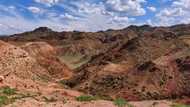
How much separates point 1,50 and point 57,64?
2170 cm

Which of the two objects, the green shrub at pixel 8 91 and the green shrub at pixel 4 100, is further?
the green shrub at pixel 8 91

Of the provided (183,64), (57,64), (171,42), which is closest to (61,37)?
(171,42)

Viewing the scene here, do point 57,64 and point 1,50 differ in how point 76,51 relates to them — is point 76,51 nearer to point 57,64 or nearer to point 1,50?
point 57,64

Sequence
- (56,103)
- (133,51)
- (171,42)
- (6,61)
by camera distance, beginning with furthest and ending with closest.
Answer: (171,42) → (133,51) → (6,61) → (56,103)

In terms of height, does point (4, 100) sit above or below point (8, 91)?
below

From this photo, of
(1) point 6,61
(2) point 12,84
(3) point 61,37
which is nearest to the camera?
(2) point 12,84

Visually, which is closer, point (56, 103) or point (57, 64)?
point (56, 103)

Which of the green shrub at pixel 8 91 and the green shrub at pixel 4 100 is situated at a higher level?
the green shrub at pixel 8 91

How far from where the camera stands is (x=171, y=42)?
63.5 metres

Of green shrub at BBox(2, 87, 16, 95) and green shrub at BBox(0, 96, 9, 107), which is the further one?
green shrub at BBox(2, 87, 16, 95)

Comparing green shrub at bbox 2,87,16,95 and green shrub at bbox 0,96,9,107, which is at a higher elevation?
green shrub at bbox 2,87,16,95

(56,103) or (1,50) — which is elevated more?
(1,50)

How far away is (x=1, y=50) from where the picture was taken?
30172mm

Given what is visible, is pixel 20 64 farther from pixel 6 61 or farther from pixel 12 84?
pixel 12 84
